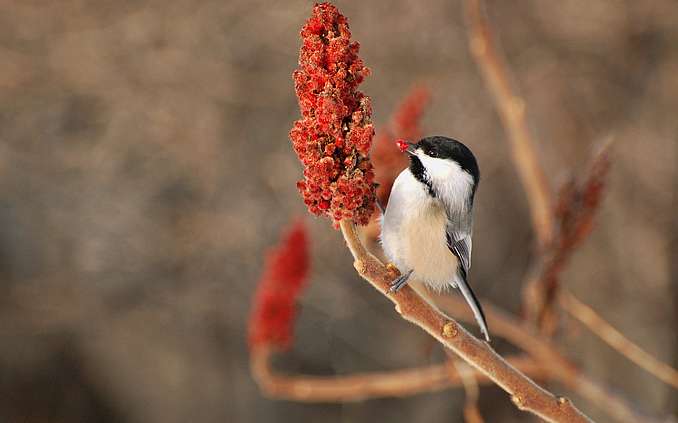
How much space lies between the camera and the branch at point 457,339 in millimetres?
847

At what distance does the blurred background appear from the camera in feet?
11.1

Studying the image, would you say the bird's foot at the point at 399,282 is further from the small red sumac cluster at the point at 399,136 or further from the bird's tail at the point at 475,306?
the small red sumac cluster at the point at 399,136

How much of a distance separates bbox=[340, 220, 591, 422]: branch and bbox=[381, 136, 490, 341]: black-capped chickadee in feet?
0.31

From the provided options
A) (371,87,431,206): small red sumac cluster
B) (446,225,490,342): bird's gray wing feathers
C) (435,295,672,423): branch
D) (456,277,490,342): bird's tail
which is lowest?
(435,295,672,423): branch

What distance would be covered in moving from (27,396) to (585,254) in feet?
9.39

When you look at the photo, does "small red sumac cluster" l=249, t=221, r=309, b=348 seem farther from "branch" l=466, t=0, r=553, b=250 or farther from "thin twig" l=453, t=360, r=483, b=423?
"branch" l=466, t=0, r=553, b=250

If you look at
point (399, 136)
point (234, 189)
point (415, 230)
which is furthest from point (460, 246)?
point (234, 189)

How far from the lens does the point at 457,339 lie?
35.4 inches

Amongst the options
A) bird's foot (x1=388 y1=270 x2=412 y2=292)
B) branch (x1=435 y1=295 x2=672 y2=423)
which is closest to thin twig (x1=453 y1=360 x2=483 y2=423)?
branch (x1=435 y1=295 x2=672 y2=423)

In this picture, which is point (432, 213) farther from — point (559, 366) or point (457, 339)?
point (559, 366)

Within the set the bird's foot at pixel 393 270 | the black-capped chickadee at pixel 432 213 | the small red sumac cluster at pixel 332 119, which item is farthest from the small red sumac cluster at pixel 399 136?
the small red sumac cluster at pixel 332 119

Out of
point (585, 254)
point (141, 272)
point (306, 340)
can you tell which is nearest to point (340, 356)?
point (306, 340)

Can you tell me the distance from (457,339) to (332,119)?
0.32 metres

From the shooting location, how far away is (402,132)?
1460 millimetres
